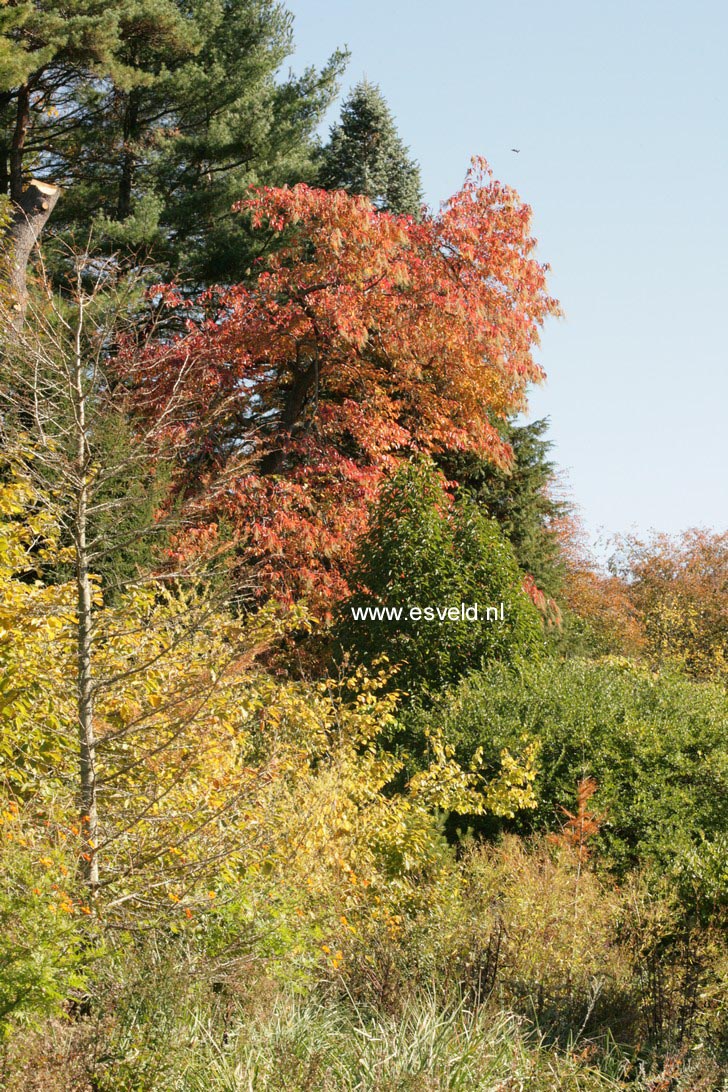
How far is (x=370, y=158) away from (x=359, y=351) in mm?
8213

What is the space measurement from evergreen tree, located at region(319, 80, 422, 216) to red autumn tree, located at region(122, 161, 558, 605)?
567 centimetres

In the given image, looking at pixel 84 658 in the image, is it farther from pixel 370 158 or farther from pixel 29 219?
pixel 370 158

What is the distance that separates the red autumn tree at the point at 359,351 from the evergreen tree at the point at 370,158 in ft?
18.6

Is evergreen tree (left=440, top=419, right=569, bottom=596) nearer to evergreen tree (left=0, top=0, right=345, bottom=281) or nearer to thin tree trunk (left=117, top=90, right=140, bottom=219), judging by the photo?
evergreen tree (left=0, top=0, right=345, bottom=281)

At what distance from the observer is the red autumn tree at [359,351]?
13180mm

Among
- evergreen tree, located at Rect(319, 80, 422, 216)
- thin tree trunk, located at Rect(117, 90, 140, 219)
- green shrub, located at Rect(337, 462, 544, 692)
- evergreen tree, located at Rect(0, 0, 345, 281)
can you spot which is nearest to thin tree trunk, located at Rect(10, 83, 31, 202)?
evergreen tree, located at Rect(0, 0, 345, 281)

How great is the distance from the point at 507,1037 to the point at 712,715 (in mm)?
5100

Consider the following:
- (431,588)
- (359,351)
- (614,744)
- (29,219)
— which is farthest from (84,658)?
(29,219)

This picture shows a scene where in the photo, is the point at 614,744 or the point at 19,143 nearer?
the point at 614,744

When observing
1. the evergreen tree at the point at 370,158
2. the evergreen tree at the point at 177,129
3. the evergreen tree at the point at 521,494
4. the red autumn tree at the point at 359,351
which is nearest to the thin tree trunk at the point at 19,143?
Answer: the evergreen tree at the point at 177,129

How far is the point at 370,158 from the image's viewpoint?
2066 centimetres

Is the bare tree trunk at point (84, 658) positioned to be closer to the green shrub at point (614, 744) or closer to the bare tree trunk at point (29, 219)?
the green shrub at point (614, 744)

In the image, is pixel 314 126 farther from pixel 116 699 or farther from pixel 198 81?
pixel 116 699

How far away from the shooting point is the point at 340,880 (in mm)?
5809
